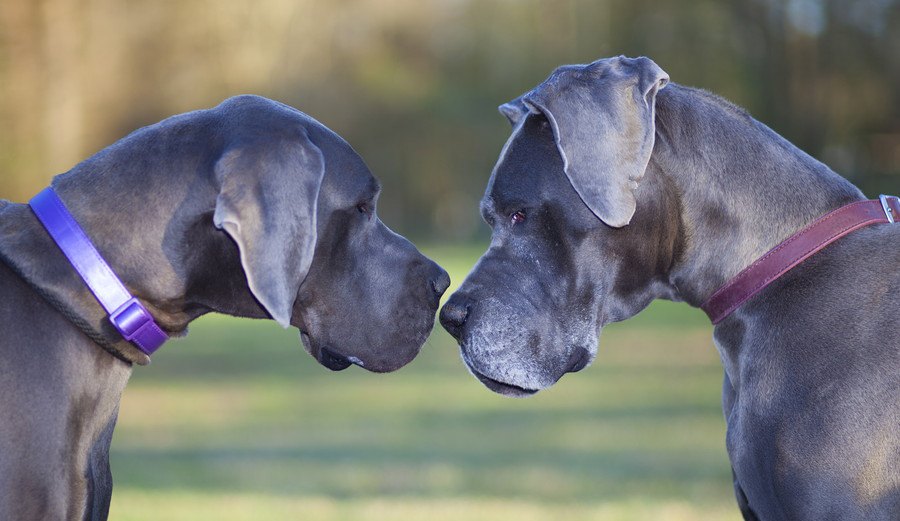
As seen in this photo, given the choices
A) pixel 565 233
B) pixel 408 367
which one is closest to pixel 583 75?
pixel 565 233

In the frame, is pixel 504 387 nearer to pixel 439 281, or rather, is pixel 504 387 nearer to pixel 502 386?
pixel 502 386

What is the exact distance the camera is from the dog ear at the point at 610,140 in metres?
3.76

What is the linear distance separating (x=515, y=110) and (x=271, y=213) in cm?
113

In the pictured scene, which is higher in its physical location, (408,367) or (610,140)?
(610,140)

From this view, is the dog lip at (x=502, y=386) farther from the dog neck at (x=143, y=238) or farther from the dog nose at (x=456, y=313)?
the dog neck at (x=143, y=238)

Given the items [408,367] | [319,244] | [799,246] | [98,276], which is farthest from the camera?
[408,367]

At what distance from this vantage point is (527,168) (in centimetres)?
408

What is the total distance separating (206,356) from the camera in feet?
66.7

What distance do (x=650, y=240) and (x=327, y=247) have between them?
1.11 m

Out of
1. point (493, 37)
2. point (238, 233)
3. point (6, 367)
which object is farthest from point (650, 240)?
point (493, 37)

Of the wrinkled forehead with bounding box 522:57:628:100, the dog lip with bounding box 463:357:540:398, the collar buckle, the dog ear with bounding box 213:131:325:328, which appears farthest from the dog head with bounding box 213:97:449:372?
the collar buckle

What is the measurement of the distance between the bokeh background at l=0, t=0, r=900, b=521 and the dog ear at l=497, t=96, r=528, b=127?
3802mm

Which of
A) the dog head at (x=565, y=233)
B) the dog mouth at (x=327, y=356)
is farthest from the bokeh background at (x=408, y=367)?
the dog head at (x=565, y=233)

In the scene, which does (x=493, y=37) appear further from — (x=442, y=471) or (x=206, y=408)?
(x=442, y=471)
